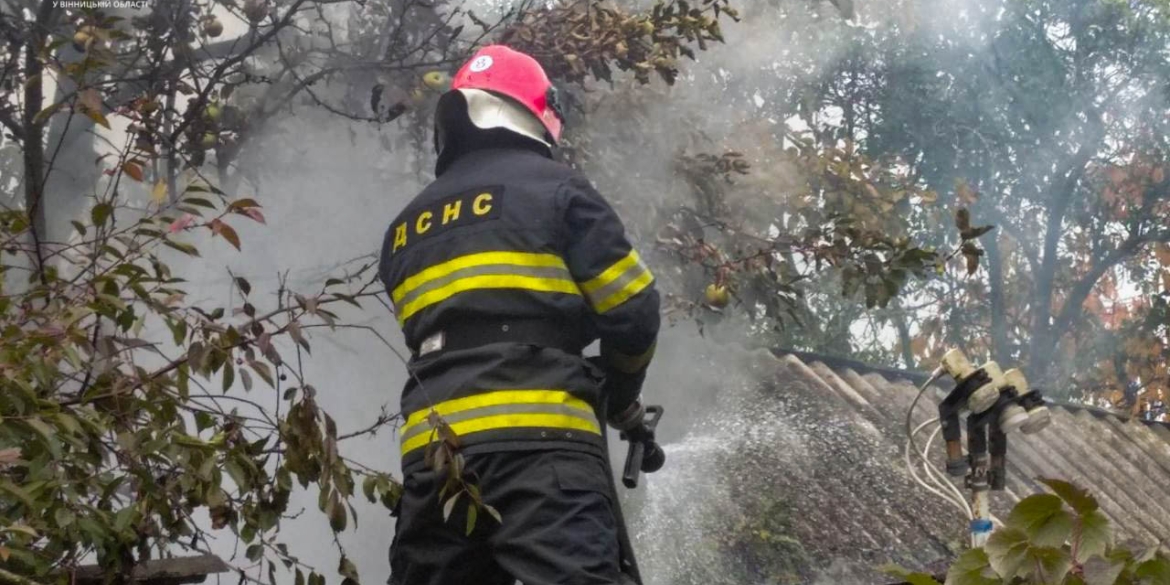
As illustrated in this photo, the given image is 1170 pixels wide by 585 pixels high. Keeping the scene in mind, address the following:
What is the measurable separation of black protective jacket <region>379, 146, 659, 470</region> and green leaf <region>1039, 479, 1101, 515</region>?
1177 mm

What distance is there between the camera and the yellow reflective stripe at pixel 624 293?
308 centimetres

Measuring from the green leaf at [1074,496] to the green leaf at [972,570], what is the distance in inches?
6.5

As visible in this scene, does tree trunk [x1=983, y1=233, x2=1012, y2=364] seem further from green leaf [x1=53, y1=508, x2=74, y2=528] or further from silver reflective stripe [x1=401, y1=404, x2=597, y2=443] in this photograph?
green leaf [x1=53, y1=508, x2=74, y2=528]

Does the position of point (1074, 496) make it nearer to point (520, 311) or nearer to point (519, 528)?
point (519, 528)

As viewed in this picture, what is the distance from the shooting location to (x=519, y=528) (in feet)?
9.47

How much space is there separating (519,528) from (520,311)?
47cm

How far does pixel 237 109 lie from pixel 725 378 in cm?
275

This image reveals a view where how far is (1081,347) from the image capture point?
1431cm

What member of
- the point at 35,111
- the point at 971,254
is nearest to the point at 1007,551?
the point at 971,254

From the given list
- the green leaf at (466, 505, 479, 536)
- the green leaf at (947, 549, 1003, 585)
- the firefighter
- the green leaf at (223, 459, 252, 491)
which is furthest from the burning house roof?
the green leaf at (947, 549, 1003, 585)

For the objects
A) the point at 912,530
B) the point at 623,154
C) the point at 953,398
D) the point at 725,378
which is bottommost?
the point at 912,530

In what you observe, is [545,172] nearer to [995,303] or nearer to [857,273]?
[857,273]

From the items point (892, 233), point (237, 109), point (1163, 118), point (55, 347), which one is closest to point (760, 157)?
point (892, 233)

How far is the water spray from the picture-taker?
2.86 meters
